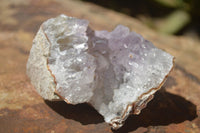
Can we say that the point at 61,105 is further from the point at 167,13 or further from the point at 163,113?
the point at 167,13

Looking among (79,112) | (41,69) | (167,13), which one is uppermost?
(41,69)

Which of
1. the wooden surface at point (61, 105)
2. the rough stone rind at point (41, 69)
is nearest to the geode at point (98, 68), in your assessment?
the rough stone rind at point (41, 69)

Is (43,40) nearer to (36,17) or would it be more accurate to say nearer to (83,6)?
(36,17)

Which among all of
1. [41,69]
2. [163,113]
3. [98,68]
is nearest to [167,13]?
[163,113]

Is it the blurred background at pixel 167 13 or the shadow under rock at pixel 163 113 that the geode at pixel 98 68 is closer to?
the shadow under rock at pixel 163 113

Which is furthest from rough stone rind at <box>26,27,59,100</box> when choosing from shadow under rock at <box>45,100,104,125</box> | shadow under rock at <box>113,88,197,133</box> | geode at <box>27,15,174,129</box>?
shadow under rock at <box>113,88,197,133</box>

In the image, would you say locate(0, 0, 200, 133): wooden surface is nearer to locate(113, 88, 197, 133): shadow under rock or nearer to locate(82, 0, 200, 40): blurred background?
locate(113, 88, 197, 133): shadow under rock
